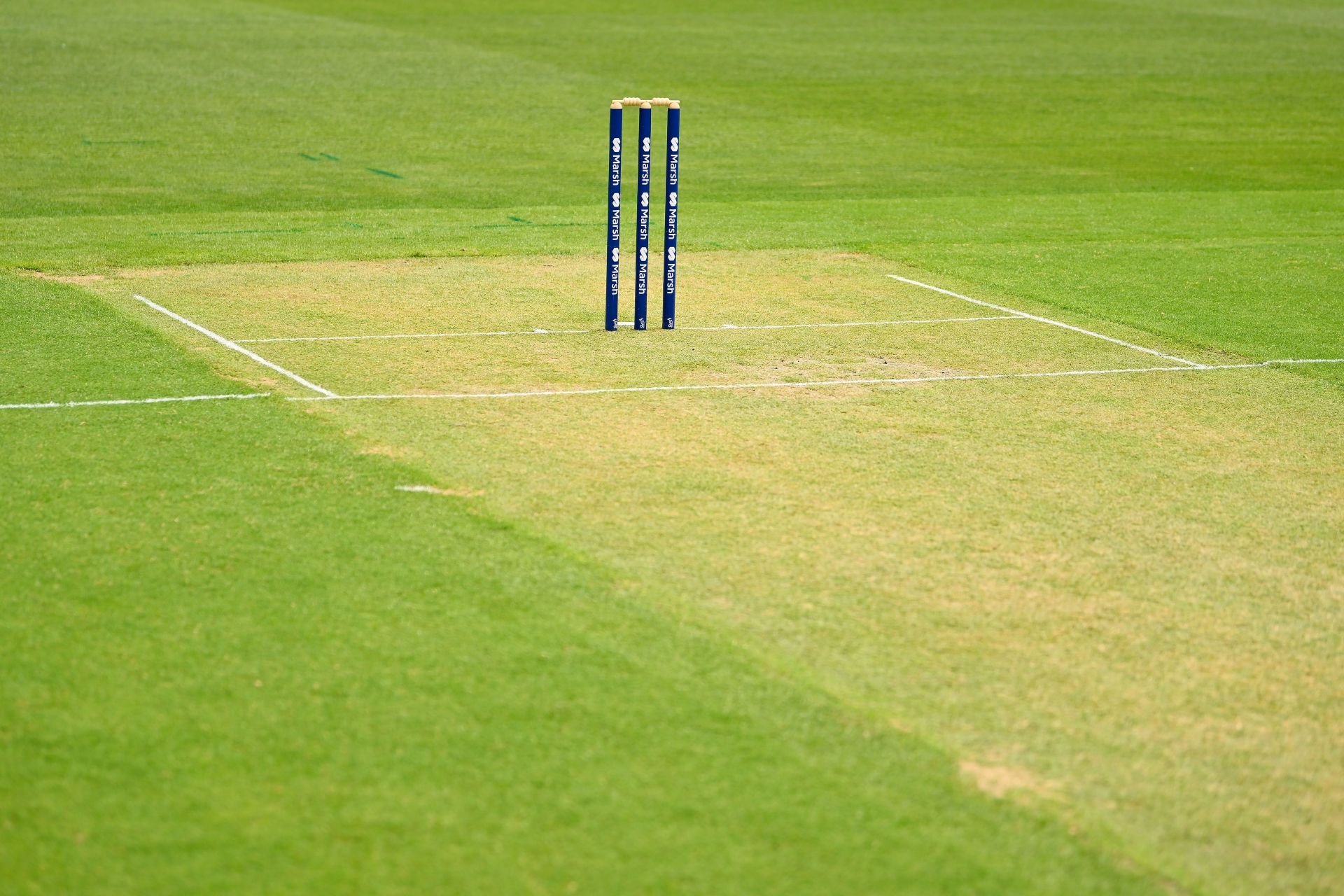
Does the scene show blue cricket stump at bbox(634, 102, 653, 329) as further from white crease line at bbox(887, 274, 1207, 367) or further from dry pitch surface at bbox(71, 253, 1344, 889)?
white crease line at bbox(887, 274, 1207, 367)

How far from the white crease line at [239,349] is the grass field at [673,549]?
0.30 feet

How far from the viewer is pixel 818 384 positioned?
1214 cm

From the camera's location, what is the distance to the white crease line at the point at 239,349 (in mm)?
11656

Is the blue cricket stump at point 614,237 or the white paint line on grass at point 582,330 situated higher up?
the blue cricket stump at point 614,237

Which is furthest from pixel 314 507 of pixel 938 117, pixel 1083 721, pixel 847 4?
pixel 847 4

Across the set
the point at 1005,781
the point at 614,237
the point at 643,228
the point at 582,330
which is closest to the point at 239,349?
the point at 582,330

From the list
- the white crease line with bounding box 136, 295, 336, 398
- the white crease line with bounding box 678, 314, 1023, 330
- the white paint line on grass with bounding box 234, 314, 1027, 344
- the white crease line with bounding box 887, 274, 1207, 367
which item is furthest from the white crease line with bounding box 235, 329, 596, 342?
the white crease line with bounding box 887, 274, 1207, 367

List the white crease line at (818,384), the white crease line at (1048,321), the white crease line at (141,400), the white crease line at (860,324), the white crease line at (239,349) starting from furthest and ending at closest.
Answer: the white crease line at (860,324)
the white crease line at (1048,321)
the white crease line at (239,349)
the white crease line at (818,384)
the white crease line at (141,400)

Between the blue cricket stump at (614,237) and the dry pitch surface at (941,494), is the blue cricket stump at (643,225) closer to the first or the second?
the blue cricket stump at (614,237)

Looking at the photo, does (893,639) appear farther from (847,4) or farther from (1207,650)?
(847,4)

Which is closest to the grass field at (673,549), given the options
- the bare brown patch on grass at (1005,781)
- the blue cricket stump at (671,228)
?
the bare brown patch on grass at (1005,781)

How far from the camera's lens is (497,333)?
44.6ft

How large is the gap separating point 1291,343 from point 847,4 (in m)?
37.0

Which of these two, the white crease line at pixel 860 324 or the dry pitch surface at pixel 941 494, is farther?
the white crease line at pixel 860 324
